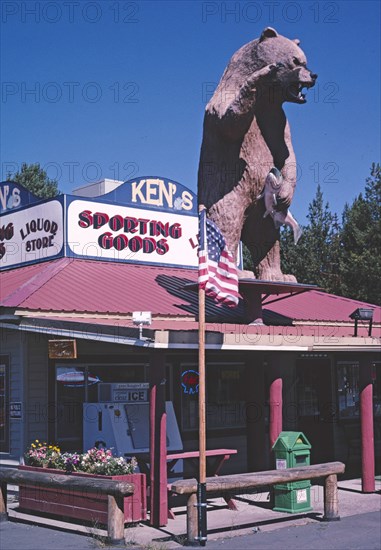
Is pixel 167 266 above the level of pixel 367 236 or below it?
below

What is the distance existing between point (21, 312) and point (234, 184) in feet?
14.2

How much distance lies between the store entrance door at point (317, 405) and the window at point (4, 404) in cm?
659

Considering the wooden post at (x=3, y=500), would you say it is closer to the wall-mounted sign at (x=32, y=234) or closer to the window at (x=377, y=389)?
the wall-mounted sign at (x=32, y=234)

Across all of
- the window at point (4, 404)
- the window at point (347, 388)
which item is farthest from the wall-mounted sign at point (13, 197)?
the window at point (347, 388)

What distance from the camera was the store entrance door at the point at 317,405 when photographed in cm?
1689

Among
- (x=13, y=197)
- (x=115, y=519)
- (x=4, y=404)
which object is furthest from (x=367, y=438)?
(x=13, y=197)

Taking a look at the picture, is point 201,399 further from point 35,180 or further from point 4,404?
point 35,180

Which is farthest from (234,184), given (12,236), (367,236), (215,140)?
(367,236)

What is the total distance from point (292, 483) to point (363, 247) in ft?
99.2

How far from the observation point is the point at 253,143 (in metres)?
13.4

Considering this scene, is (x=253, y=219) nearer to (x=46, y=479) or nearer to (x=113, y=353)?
(x=113, y=353)

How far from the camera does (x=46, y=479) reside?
10.1 m

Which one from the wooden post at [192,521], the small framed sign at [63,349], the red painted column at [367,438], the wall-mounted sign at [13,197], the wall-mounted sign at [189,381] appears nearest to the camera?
the wooden post at [192,521]

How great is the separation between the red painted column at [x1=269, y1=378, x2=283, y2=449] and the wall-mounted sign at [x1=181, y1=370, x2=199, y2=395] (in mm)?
2818
